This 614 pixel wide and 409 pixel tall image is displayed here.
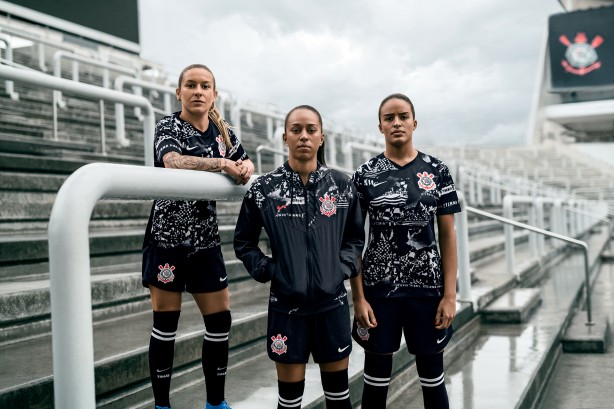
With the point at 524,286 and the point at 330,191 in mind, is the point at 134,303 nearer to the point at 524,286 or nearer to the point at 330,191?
the point at 330,191

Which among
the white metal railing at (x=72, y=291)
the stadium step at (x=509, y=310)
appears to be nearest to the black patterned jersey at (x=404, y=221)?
the white metal railing at (x=72, y=291)

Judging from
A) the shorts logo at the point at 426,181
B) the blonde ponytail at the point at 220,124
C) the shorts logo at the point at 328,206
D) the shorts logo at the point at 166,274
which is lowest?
the shorts logo at the point at 166,274

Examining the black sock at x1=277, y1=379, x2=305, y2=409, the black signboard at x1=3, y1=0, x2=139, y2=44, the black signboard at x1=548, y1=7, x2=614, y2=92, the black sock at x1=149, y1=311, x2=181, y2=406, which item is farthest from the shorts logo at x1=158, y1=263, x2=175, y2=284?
the black signboard at x1=548, y1=7, x2=614, y2=92

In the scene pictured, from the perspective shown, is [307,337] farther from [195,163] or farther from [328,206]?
[195,163]

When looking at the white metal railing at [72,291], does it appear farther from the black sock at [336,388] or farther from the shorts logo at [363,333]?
the shorts logo at [363,333]

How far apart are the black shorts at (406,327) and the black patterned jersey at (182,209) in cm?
68

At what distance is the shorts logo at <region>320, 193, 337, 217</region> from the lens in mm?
2125

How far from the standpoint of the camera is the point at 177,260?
7.64 feet

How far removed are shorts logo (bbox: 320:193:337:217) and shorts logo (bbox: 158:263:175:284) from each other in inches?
24.7

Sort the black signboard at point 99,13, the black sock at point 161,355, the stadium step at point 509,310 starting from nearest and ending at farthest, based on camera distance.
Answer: the black sock at point 161,355
the stadium step at point 509,310
the black signboard at point 99,13

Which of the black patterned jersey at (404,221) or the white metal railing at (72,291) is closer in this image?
the white metal railing at (72,291)

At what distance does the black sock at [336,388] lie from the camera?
2.14 meters

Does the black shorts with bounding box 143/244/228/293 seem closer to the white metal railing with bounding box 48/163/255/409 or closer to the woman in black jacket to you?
the woman in black jacket

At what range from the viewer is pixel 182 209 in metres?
2.33
